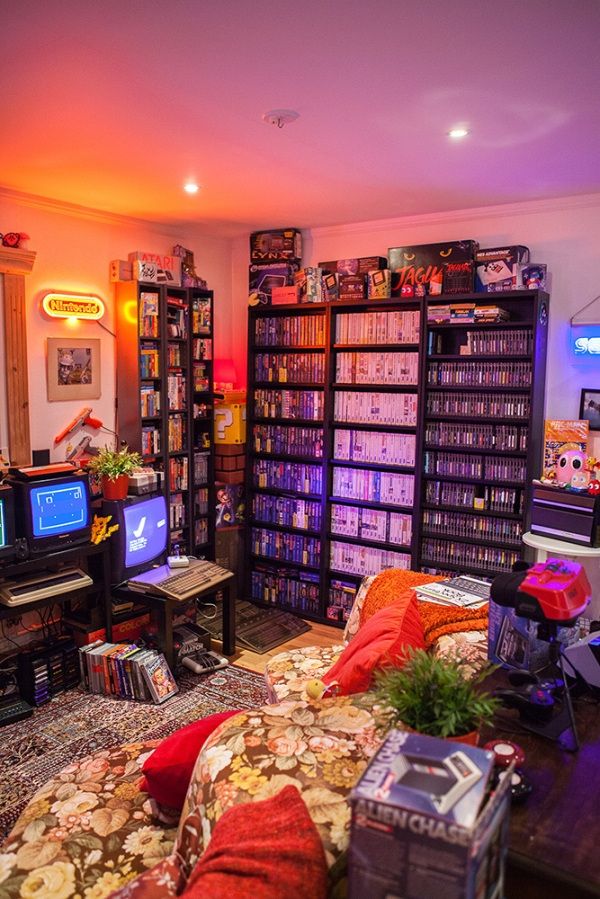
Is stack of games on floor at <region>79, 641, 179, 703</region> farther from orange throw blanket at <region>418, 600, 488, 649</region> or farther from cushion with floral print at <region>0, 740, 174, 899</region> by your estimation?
orange throw blanket at <region>418, 600, 488, 649</region>

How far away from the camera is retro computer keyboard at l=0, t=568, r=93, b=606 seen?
11.4ft

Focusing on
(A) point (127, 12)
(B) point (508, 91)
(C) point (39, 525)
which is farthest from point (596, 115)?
(C) point (39, 525)

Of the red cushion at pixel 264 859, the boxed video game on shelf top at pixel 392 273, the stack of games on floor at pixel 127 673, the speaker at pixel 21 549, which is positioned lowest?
the stack of games on floor at pixel 127 673

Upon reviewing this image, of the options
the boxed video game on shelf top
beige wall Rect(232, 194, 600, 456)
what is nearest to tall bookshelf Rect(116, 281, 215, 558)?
the boxed video game on shelf top

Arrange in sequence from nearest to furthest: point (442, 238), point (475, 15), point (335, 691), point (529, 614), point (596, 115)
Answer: point (529, 614) < point (475, 15) < point (335, 691) < point (596, 115) < point (442, 238)

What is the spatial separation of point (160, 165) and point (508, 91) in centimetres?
175

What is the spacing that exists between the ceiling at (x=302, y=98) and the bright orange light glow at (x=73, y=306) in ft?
2.10

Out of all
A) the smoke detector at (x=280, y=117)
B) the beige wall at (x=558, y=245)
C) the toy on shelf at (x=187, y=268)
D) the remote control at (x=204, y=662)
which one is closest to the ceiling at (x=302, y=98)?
the smoke detector at (x=280, y=117)

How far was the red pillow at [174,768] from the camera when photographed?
6.36ft

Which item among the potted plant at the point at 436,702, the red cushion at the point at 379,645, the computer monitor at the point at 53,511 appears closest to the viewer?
the potted plant at the point at 436,702

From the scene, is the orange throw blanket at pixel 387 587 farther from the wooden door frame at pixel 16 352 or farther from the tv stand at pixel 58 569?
the wooden door frame at pixel 16 352

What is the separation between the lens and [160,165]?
11.2 ft

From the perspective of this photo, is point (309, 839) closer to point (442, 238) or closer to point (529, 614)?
point (529, 614)

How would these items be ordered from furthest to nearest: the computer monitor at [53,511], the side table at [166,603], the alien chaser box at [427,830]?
the side table at [166,603] < the computer monitor at [53,511] < the alien chaser box at [427,830]
